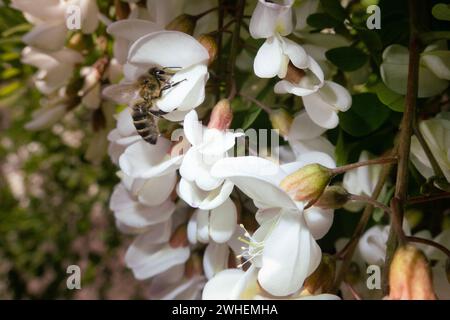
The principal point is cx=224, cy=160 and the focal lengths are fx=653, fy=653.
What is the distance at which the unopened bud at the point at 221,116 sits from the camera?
381 mm

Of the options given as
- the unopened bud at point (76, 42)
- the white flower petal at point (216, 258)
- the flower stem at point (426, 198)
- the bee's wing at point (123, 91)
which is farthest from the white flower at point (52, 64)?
the flower stem at point (426, 198)

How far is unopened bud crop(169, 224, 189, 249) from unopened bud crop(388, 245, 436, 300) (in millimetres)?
201

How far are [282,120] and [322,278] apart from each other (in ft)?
0.38

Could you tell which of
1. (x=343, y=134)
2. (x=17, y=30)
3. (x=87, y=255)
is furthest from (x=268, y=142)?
(x=87, y=255)

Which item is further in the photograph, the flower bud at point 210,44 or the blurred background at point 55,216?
the blurred background at point 55,216

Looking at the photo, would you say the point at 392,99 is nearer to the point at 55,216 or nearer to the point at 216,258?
the point at 216,258

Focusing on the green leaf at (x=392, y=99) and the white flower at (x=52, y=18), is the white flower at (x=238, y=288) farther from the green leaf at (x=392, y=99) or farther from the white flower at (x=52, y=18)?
the white flower at (x=52, y=18)

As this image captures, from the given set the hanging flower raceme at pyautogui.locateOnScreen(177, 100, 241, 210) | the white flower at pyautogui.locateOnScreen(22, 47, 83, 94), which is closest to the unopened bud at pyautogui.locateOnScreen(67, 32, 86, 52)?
the white flower at pyautogui.locateOnScreen(22, 47, 83, 94)

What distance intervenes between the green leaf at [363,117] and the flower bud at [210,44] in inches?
3.8

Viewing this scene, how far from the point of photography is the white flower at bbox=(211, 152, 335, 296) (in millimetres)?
327

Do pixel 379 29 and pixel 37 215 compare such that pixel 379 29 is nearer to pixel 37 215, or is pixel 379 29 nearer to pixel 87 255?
pixel 37 215

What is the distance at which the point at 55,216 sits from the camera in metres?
1.05

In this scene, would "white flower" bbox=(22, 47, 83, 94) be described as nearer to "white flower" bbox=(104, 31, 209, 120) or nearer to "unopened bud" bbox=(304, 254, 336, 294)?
"white flower" bbox=(104, 31, 209, 120)

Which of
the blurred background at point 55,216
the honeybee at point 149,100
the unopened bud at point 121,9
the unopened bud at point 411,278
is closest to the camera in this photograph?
the unopened bud at point 411,278
